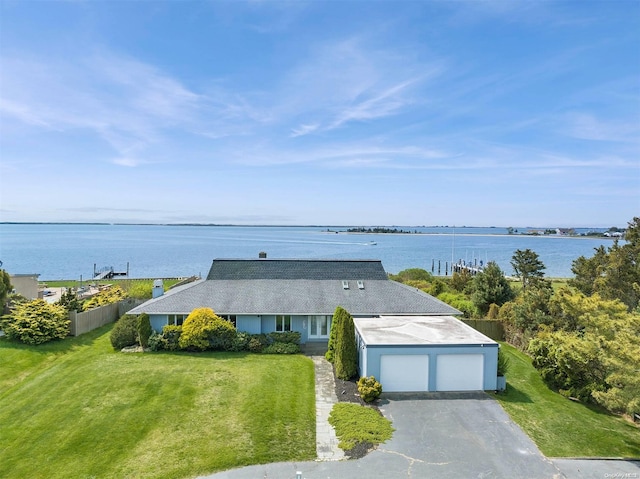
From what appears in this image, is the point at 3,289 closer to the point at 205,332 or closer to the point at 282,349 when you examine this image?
the point at 205,332

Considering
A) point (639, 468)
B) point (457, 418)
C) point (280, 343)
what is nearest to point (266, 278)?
point (280, 343)

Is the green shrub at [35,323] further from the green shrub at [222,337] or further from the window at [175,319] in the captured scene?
the green shrub at [222,337]

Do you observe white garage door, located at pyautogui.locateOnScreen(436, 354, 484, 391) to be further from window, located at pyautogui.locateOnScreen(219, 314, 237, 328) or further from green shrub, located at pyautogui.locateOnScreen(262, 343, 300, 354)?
window, located at pyautogui.locateOnScreen(219, 314, 237, 328)

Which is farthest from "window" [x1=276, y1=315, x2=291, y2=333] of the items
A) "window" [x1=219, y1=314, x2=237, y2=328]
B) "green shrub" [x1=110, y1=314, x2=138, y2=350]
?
"green shrub" [x1=110, y1=314, x2=138, y2=350]

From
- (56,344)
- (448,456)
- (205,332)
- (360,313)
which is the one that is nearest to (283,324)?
(205,332)

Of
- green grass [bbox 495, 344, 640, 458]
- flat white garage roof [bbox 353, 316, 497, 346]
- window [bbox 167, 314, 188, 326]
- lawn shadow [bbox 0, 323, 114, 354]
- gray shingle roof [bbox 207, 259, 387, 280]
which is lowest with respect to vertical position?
green grass [bbox 495, 344, 640, 458]

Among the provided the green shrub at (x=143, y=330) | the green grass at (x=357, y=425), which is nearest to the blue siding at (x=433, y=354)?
the green grass at (x=357, y=425)
